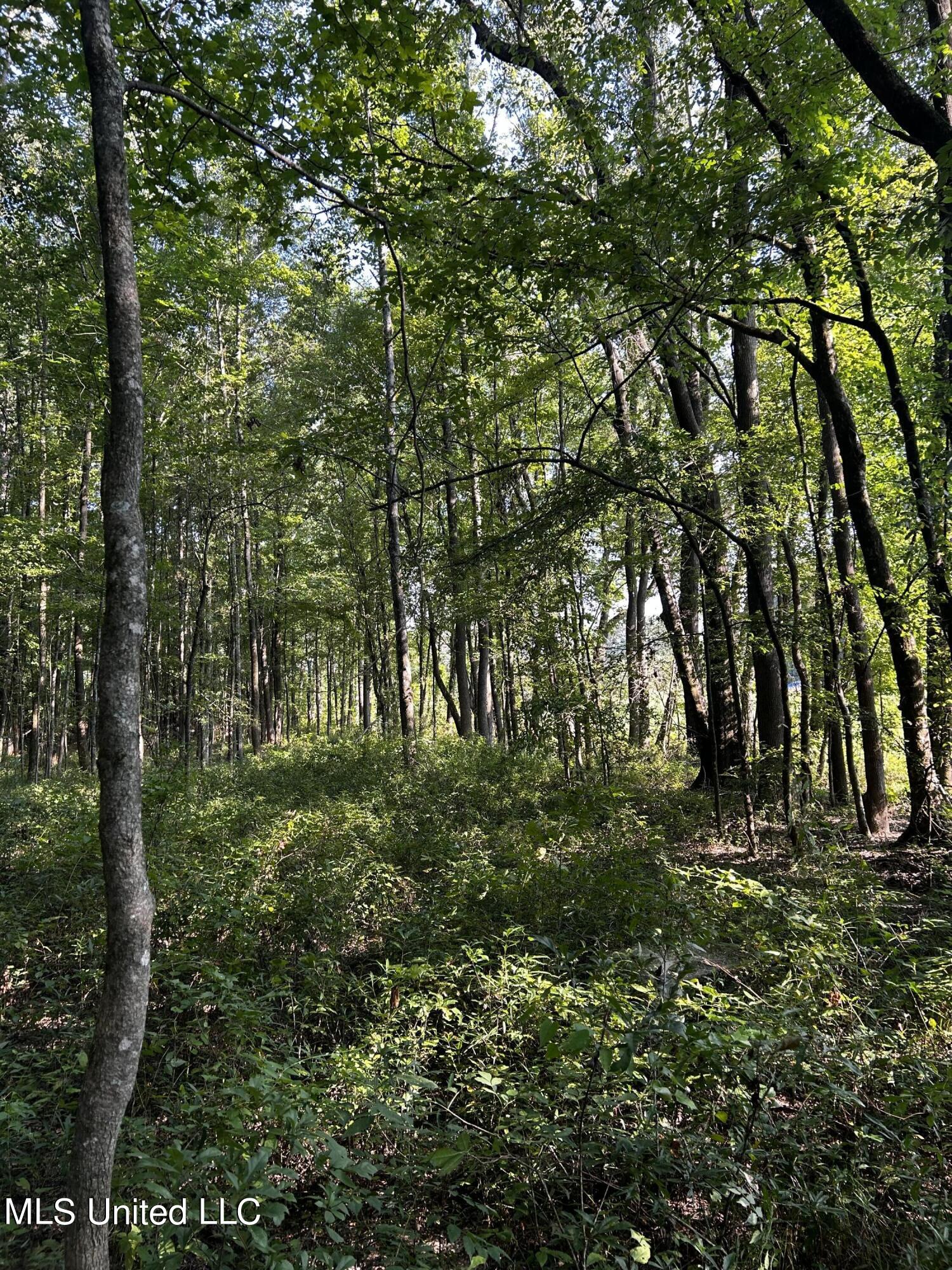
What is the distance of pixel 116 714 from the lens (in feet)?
8.54

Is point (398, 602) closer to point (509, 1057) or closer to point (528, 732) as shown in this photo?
point (528, 732)

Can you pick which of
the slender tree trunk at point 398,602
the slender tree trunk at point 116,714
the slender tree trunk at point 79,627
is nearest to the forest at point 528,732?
the slender tree trunk at point 116,714

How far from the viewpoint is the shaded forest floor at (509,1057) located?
104 inches

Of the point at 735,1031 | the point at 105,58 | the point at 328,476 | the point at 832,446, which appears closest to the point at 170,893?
the point at 735,1031

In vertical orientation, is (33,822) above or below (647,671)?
below

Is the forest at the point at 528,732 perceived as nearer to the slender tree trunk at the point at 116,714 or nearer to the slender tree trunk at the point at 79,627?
the slender tree trunk at the point at 116,714

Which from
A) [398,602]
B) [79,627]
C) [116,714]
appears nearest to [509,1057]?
[116,714]

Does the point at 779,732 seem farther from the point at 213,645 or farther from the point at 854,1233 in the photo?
the point at 213,645

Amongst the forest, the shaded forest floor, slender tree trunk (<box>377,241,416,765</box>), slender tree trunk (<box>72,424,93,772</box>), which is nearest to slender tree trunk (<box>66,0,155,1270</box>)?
the forest

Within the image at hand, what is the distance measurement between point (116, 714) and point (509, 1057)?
3.07 m

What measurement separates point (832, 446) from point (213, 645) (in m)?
26.3

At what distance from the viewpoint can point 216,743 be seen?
3145 centimetres

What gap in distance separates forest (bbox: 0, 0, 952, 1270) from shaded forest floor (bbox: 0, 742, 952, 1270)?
0.04m

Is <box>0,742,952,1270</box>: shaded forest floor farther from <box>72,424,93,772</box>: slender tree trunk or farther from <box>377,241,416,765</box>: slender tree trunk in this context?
<box>72,424,93,772</box>: slender tree trunk
